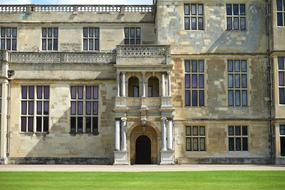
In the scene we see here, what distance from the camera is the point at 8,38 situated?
41250mm

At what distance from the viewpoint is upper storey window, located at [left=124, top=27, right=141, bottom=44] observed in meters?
41.5

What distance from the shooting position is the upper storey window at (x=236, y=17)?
3794 cm

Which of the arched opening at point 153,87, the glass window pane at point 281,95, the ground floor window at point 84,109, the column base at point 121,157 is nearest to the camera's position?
the column base at point 121,157

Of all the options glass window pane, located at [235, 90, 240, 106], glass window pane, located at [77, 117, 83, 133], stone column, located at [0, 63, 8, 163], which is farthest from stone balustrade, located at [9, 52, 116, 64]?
glass window pane, located at [235, 90, 240, 106]

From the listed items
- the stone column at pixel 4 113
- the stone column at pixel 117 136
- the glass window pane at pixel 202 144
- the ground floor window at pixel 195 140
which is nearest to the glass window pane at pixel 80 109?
the stone column at pixel 117 136

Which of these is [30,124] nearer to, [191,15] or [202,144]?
[202,144]

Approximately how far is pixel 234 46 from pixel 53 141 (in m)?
14.2

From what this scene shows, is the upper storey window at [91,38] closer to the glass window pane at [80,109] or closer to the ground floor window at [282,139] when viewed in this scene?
the glass window pane at [80,109]

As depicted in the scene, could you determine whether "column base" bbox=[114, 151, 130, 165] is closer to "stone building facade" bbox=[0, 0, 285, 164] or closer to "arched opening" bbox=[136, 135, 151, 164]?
"stone building facade" bbox=[0, 0, 285, 164]

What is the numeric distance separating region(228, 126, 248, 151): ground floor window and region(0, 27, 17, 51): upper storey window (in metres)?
17.5

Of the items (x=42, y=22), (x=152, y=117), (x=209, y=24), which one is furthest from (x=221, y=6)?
(x=42, y=22)

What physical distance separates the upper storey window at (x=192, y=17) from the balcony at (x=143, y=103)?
5.97 meters

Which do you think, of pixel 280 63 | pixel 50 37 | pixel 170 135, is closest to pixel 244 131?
pixel 280 63

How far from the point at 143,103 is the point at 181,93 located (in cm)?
338
